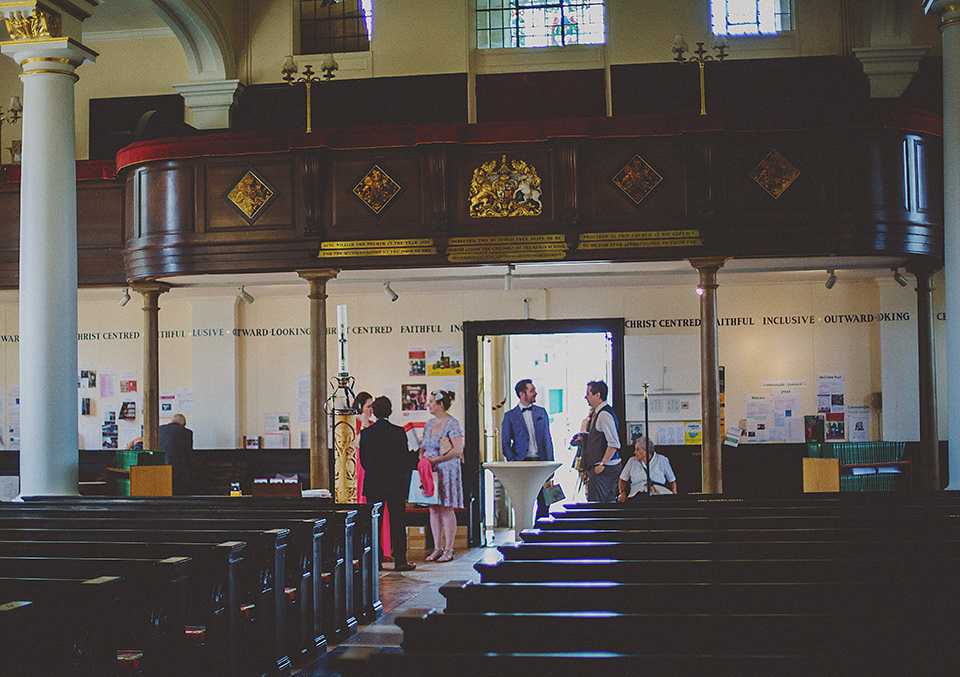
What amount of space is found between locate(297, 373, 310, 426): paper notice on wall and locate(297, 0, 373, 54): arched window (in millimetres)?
4408

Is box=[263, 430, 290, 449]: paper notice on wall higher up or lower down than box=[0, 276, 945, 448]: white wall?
lower down

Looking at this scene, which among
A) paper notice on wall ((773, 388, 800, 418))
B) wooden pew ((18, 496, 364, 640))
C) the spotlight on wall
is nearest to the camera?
wooden pew ((18, 496, 364, 640))

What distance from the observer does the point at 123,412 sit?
14086 millimetres

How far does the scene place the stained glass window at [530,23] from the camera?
538 inches

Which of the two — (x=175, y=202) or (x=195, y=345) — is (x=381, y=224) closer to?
(x=175, y=202)

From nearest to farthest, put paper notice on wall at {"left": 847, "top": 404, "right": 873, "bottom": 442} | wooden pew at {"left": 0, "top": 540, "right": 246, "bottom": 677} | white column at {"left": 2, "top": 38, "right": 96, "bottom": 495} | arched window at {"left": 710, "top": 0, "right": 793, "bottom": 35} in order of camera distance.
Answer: wooden pew at {"left": 0, "top": 540, "right": 246, "bottom": 677} → white column at {"left": 2, "top": 38, "right": 96, "bottom": 495} → paper notice on wall at {"left": 847, "top": 404, "right": 873, "bottom": 442} → arched window at {"left": 710, "top": 0, "right": 793, "bottom": 35}

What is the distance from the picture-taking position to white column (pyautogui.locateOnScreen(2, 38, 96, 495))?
27.8 feet

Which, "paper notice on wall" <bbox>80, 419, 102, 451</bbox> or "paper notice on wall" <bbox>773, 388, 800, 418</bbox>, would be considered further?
"paper notice on wall" <bbox>80, 419, 102, 451</bbox>

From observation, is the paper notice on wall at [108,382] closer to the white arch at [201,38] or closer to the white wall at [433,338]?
the white wall at [433,338]

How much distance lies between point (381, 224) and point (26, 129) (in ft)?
11.2

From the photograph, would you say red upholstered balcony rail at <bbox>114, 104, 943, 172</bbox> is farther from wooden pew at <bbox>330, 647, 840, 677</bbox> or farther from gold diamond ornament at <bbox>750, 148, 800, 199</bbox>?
wooden pew at <bbox>330, 647, 840, 677</bbox>

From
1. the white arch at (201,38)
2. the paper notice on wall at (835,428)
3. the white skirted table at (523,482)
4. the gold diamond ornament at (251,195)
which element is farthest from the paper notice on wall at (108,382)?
the paper notice on wall at (835,428)

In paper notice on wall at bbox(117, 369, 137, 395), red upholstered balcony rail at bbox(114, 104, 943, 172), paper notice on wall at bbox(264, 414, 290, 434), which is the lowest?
paper notice on wall at bbox(264, 414, 290, 434)

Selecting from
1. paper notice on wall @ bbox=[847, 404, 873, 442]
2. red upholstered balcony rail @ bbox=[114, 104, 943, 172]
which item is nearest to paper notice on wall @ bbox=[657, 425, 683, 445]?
paper notice on wall @ bbox=[847, 404, 873, 442]
